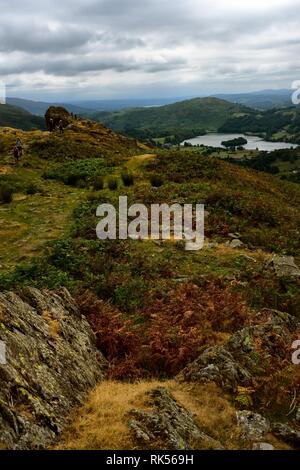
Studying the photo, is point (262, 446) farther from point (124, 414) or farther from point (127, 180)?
point (127, 180)

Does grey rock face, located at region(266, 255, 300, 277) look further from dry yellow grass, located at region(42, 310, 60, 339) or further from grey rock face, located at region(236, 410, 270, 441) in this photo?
dry yellow grass, located at region(42, 310, 60, 339)

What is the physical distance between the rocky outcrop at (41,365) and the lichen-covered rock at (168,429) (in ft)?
5.19

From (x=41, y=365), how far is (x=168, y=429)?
10.9ft

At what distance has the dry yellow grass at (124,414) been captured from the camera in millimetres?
8484

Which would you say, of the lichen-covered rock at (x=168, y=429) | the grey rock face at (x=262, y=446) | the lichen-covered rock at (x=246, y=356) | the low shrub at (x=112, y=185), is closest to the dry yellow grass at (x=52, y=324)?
the lichen-covered rock at (x=168, y=429)

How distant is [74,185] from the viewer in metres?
33.8

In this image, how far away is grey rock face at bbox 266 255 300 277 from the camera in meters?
18.4

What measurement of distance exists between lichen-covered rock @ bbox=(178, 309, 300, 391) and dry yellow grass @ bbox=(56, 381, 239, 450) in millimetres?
481

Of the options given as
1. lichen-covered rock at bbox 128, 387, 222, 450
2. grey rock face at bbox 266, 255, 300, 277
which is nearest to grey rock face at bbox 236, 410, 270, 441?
lichen-covered rock at bbox 128, 387, 222, 450

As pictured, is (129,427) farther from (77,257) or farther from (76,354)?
(77,257)

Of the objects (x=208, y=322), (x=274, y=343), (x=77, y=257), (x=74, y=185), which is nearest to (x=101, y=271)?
(x=77, y=257)

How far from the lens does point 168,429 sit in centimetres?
901

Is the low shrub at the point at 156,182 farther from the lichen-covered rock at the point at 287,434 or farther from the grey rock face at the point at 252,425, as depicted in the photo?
the lichen-covered rock at the point at 287,434

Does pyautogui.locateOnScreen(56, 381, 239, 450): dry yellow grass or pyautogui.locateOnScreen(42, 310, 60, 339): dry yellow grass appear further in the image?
pyautogui.locateOnScreen(42, 310, 60, 339): dry yellow grass
